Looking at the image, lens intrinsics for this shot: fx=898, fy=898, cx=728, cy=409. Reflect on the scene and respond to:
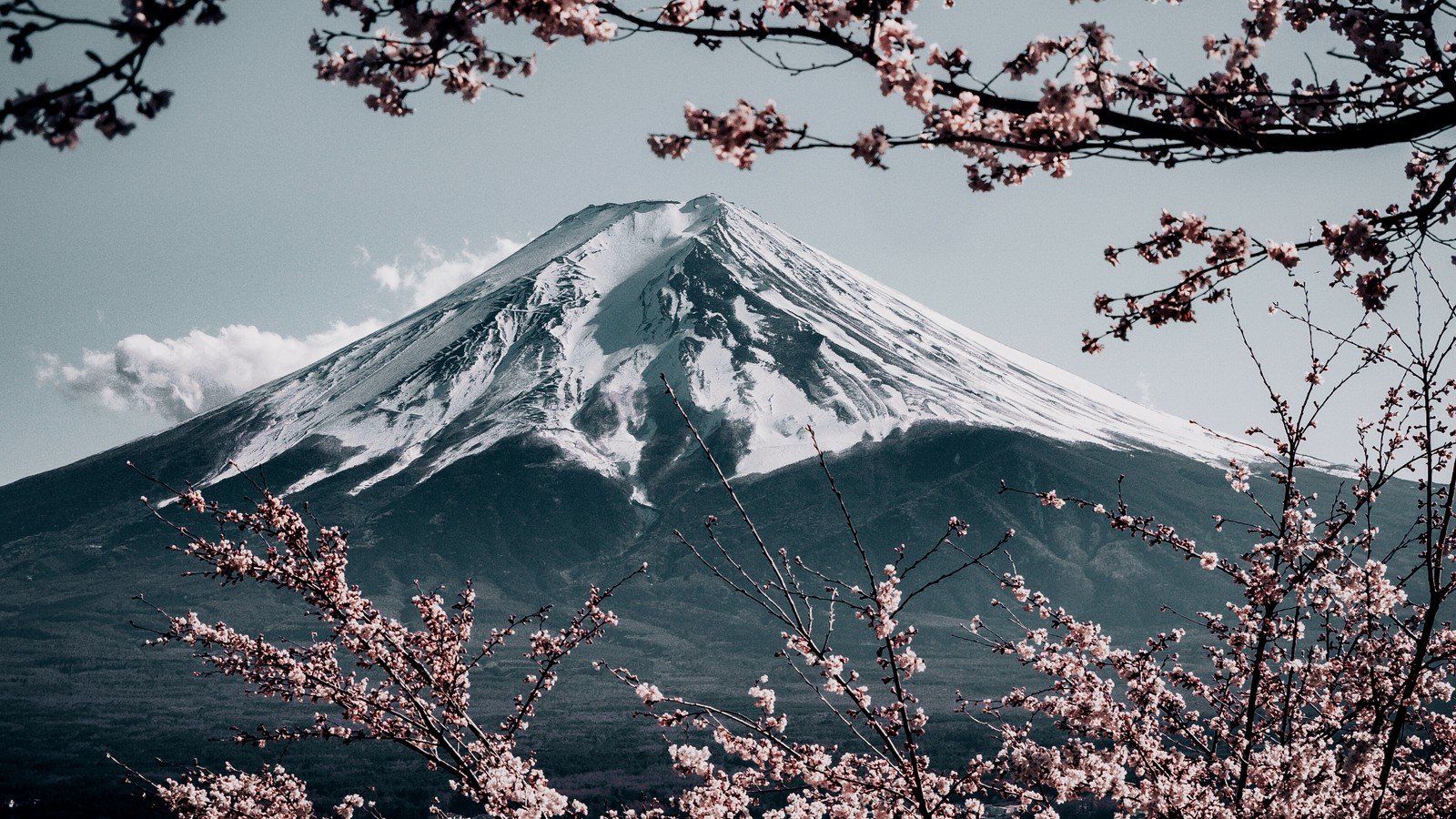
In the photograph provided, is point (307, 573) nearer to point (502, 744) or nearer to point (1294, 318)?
point (502, 744)

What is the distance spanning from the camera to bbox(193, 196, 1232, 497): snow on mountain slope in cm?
10688

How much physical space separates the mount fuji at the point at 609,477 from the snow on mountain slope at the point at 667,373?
0.46 m

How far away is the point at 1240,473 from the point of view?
532 cm

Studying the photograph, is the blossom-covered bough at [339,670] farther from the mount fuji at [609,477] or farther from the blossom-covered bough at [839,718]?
the mount fuji at [609,477]

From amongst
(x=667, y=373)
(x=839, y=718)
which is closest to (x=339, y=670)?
(x=839, y=718)

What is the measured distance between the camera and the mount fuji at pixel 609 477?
65625mm

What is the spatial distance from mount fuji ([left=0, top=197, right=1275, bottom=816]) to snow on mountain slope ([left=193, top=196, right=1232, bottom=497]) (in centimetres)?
46

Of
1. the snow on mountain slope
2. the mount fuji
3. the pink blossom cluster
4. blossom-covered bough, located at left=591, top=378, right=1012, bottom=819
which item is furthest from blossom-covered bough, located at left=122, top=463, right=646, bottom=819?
the snow on mountain slope

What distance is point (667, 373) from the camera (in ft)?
404

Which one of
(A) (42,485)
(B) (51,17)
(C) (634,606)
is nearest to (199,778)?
(B) (51,17)

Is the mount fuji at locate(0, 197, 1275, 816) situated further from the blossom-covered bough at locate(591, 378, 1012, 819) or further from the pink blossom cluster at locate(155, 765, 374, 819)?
the blossom-covered bough at locate(591, 378, 1012, 819)

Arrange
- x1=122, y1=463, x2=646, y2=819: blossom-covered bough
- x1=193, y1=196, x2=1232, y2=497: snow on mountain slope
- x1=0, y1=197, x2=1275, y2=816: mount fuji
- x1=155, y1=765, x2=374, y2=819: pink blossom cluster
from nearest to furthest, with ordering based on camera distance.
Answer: x1=122, y1=463, x2=646, y2=819: blossom-covered bough, x1=155, y1=765, x2=374, y2=819: pink blossom cluster, x1=0, y1=197, x2=1275, y2=816: mount fuji, x1=193, y1=196, x2=1232, y2=497: snow on mountain slope

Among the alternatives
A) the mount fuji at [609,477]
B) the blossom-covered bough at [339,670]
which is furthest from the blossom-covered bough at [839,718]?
the mount fuji at [609,477]

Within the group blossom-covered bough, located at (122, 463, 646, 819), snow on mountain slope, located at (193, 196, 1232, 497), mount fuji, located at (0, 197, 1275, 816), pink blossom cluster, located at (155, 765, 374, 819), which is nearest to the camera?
blossom-covered bough, located at (122, 463, 646, 819)
